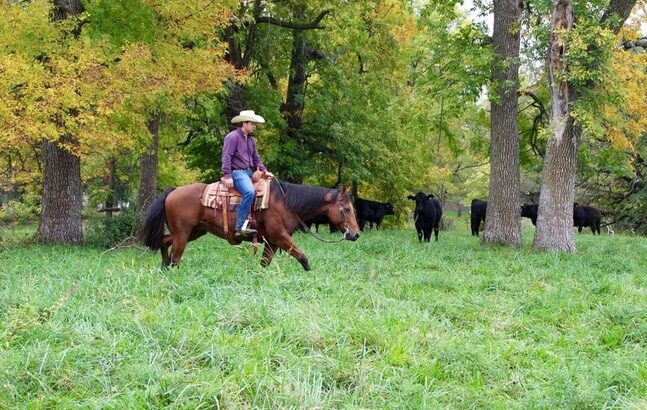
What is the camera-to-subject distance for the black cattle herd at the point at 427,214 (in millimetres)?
18248

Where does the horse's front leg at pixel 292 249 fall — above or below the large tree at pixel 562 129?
below

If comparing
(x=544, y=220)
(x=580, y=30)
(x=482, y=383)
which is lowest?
(x=482, y=383)

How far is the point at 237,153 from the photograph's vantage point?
30.9 feet

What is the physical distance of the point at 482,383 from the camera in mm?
4590

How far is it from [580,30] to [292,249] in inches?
297

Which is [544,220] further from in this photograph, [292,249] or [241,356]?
[241,356]

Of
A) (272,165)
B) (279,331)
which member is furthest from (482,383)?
(272,165)

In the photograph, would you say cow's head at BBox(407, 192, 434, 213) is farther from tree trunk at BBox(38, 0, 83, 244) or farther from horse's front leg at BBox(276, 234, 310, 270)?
tree trunk at BBox(38, 0, 83, 244)

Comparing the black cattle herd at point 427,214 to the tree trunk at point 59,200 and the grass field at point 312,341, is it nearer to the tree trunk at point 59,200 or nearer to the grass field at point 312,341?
the tree trunk at point 59,200

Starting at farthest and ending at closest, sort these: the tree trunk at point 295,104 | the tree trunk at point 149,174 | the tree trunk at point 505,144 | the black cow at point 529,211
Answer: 1. the black cow at point 529,211
2. the tree trunk at point 295,104
3. the tree trunk at point 149,174
4. the tree trunk at point 505,144

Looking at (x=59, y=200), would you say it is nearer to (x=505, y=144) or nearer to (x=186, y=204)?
(x=186, y=204)

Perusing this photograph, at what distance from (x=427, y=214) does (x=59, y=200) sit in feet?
34.3

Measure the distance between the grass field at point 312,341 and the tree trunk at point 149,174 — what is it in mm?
7779

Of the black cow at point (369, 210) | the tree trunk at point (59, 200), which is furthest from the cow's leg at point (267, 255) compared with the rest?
the black cow at point (369, 210)
